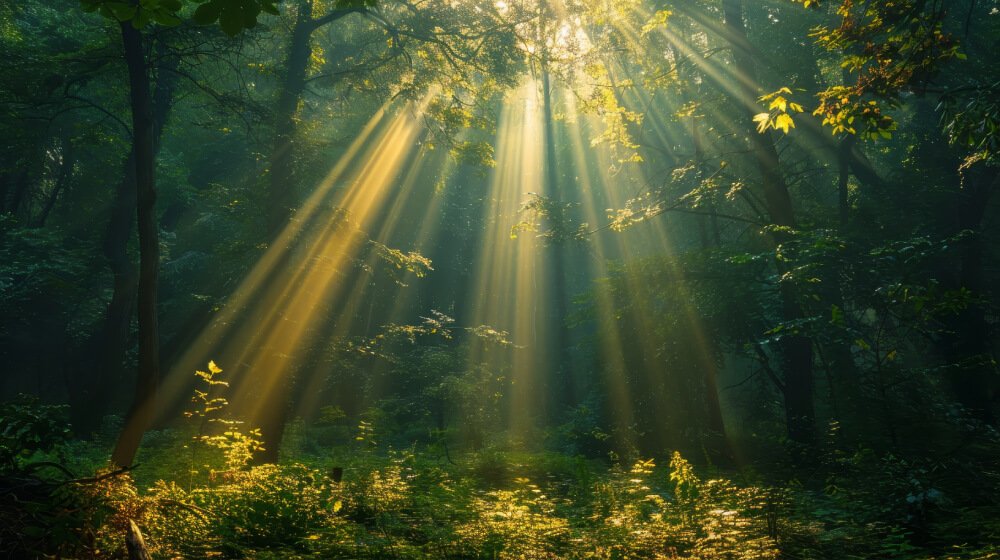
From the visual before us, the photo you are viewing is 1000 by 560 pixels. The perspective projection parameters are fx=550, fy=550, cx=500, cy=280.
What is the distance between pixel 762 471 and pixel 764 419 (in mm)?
7872

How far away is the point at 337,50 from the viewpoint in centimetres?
1900

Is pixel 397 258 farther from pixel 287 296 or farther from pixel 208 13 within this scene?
pixel 208 13

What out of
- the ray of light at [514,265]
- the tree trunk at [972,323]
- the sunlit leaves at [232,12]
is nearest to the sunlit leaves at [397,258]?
the sunlit leaves at [232,12]

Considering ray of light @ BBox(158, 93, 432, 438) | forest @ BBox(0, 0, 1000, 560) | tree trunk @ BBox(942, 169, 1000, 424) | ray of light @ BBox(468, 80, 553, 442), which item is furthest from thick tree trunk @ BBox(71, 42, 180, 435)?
tree trunk @ BBox(942, 169, 1000, 424)

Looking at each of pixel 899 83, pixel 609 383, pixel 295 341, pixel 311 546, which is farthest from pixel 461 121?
pixel 311 546

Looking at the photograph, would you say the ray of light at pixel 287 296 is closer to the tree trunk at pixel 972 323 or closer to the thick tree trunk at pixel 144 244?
the thick tree trunk at pixel 144 244

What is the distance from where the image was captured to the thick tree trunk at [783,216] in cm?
1090

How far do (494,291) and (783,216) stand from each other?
830 inches

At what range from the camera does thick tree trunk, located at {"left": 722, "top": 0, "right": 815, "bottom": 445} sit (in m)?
10.9

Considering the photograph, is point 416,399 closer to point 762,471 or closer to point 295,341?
point 295,341

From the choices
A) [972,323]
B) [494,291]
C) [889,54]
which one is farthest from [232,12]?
[494,291]

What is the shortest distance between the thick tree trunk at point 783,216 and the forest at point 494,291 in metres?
0.08

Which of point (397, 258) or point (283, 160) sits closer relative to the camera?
point (283, 160)

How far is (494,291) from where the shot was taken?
31422 mm
